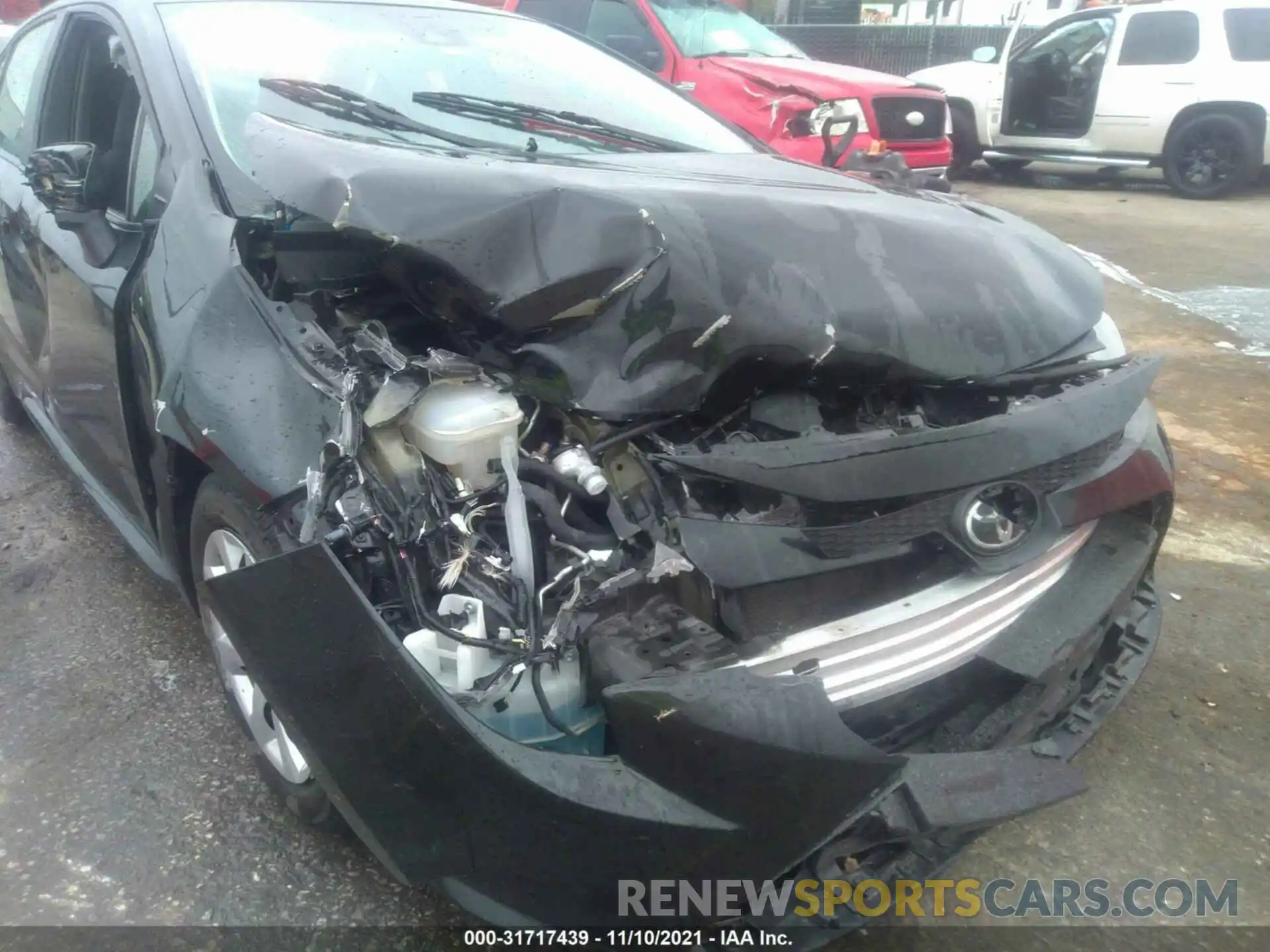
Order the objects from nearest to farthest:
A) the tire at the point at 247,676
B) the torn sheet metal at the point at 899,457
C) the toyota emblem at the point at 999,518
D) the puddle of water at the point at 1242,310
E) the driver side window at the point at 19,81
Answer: the torn sheet metal at the point at 899,457 < the toyota emblem at the point at 999,518 < the tire at the point at 247,676 < the driver side window at the point at 19,81 < the puddle of water at the point at 1242,310

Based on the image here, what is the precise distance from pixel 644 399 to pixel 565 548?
31 cm

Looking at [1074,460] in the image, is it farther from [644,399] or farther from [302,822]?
[302,822]

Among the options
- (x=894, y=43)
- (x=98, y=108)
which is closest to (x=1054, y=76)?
(x=894, y=43)

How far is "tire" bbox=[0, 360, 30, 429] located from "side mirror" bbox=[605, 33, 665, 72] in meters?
4.92

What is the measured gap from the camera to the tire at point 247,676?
1992 mm

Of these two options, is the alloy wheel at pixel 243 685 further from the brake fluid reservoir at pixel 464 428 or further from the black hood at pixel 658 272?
the black hood at pixel 658 272

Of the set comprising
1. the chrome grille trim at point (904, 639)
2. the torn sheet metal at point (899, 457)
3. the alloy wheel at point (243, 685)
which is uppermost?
the torn sheet metal at point (899, 457)

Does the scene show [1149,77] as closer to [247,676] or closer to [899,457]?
[899,457]

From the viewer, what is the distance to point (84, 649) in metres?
2.89

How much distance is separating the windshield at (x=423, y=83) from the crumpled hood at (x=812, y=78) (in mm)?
3912

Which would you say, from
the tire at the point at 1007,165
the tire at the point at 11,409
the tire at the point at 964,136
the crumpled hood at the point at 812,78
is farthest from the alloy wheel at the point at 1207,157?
the tire at the point at 11,409

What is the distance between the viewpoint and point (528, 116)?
288cm

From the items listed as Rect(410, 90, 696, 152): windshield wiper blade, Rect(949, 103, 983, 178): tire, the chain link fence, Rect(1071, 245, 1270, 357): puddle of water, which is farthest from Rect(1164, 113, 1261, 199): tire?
Rect(410, 90, 696, 152): windshield wiper blade

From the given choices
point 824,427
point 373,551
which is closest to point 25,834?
point 373,551
